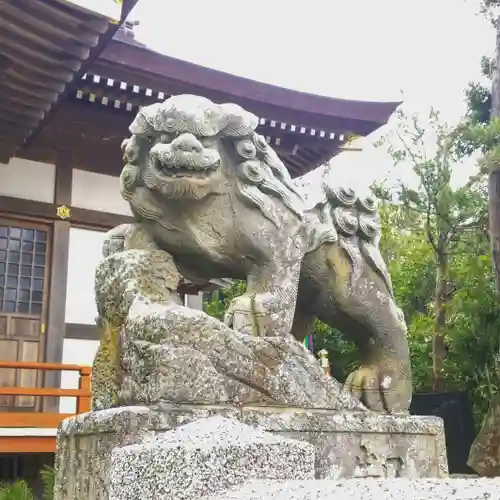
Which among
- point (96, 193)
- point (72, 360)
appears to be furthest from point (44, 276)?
point (96, 193)

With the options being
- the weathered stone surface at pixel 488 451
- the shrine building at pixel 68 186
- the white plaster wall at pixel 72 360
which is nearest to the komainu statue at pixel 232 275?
the shrine building at pixel 68 186

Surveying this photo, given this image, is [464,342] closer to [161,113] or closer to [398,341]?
[398,341]

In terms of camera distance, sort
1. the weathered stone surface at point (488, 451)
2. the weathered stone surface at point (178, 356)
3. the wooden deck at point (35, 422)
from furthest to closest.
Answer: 1. the weathered stone surface at point (488, 451)
2. the wooden deck at point (35, 422)
3. the weathered stone surface at point (178, 356)

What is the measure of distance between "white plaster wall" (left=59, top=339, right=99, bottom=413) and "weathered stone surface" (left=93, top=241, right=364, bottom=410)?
4.56 m

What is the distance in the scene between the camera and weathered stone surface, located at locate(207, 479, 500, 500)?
1013mm

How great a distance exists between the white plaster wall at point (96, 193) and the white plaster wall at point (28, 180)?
10.3 inches

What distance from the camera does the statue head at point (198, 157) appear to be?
2500 mm

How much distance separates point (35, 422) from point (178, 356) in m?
4.40

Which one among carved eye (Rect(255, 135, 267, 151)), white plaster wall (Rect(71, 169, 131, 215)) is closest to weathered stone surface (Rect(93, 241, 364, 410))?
carved eye (Rect(255, 135, 267, 151))

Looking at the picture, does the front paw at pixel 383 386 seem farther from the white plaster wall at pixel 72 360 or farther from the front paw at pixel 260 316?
the white plaster wall at pixel 72 360

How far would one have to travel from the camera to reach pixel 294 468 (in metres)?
1.53

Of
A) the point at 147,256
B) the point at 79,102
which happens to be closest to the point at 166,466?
the point at 147,256

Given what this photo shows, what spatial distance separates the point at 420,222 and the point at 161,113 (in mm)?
9034

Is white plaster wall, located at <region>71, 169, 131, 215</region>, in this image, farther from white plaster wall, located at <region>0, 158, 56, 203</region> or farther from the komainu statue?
Answer: the komainu statue
